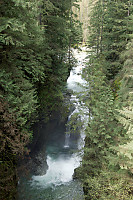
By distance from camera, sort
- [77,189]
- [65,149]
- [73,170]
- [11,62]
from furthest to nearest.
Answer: [65,149] → [73,170] → [77,189] → [11,62]

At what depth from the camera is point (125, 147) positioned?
3980mm

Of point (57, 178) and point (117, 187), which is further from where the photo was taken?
point (57, 178)

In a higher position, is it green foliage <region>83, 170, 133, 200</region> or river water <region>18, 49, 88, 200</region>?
green foliage <region>83, 170, 133, 200</region>

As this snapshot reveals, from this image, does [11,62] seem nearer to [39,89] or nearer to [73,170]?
[39,89]

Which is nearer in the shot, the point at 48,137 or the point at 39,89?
the point at 39,89

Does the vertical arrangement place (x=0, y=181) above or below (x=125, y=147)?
below

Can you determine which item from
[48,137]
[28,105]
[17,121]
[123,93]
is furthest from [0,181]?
[48,137]

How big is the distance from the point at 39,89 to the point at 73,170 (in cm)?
705

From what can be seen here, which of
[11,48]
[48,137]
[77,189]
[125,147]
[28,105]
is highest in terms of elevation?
[11,48]

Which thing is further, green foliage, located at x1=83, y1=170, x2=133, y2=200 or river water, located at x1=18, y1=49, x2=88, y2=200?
river water, located at x1=18, y1=49, x2=88, y2=200

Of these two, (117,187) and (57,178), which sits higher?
(117,187)

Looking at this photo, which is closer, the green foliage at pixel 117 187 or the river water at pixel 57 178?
the green foliage at pixel 117 187

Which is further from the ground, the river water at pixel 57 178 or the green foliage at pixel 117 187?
the green foliage at pixel 117 187

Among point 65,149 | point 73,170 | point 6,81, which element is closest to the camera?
point 6,81
